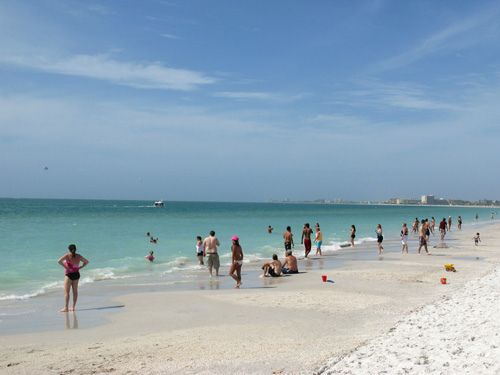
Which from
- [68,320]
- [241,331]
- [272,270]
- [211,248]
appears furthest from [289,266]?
[68,320]

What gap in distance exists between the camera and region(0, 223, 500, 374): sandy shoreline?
6273mm

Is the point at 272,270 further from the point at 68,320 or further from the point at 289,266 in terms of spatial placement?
the point at 68,320

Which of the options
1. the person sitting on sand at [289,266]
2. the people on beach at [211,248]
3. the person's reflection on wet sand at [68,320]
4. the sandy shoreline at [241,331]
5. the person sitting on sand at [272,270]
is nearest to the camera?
the sandy shoreline at [241,331]

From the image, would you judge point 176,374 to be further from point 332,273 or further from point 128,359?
point 332,273

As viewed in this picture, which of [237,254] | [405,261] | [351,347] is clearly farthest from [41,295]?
[405,261]

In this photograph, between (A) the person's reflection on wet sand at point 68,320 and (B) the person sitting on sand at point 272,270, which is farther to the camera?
(B) the person sitting on sand at point 272,270

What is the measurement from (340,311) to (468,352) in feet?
13.0

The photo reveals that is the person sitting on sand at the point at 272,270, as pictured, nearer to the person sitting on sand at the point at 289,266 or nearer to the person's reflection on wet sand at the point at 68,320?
the person sitting on sand at the point at 289,266

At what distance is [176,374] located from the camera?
5.91 m

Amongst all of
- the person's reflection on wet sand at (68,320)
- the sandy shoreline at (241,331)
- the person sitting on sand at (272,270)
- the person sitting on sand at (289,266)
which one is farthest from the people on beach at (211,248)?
the person's reflection on wet sand at (68,320)

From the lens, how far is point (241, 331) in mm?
8016

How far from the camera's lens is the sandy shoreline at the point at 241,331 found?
627 centimetres

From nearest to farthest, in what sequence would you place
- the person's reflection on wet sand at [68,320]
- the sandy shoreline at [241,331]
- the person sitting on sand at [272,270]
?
the sandy shoreline at [241,331], the person's reflection on wet sand at [68,320], the person sitting on sand at [272,270]

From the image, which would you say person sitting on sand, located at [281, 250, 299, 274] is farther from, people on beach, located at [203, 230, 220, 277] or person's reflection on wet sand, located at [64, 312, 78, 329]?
person's reflection on wet sand, located at [64, 312, 78, 329]
